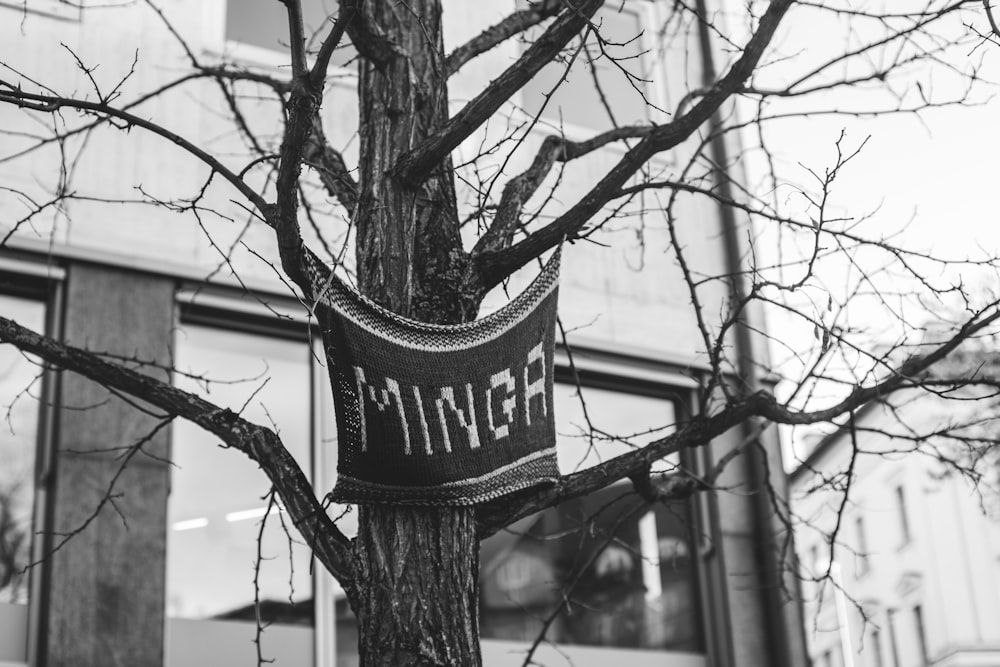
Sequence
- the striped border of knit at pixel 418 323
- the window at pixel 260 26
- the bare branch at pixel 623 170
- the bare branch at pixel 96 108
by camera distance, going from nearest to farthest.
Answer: the striped border of knit at pixel 418 323, the bare branch at pixel 96 108, the bare branch at pixel 623 170, the window at pixel 260 26

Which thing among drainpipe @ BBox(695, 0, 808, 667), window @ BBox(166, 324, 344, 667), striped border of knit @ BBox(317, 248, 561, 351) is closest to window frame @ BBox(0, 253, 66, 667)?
window @ BBox(166, 324, 344, 667)

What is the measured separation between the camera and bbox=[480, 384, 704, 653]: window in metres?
8.27

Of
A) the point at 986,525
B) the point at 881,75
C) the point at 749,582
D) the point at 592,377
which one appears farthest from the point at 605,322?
the point at 986,525

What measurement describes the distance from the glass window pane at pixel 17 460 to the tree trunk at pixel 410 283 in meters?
2.79

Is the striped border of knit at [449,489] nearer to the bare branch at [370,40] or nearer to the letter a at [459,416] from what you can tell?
the letter a at [459,416]

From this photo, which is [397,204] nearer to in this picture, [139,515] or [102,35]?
[139,515]

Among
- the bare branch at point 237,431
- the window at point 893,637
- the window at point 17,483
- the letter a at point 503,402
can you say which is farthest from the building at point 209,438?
the window at point 893,637

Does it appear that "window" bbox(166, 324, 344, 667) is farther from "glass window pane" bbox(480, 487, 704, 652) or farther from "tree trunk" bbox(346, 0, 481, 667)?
"tree trunk" bbox(346, 0, 481, 667)

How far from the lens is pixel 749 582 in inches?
364

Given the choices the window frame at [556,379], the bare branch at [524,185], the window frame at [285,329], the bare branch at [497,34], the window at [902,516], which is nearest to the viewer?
the bare branch at [524,185]

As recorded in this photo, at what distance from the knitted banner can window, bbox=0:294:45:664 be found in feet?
10.3

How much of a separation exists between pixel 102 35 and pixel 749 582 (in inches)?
208

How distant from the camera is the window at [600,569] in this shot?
326 inches

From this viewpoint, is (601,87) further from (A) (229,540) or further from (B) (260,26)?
(A) (229,540)
